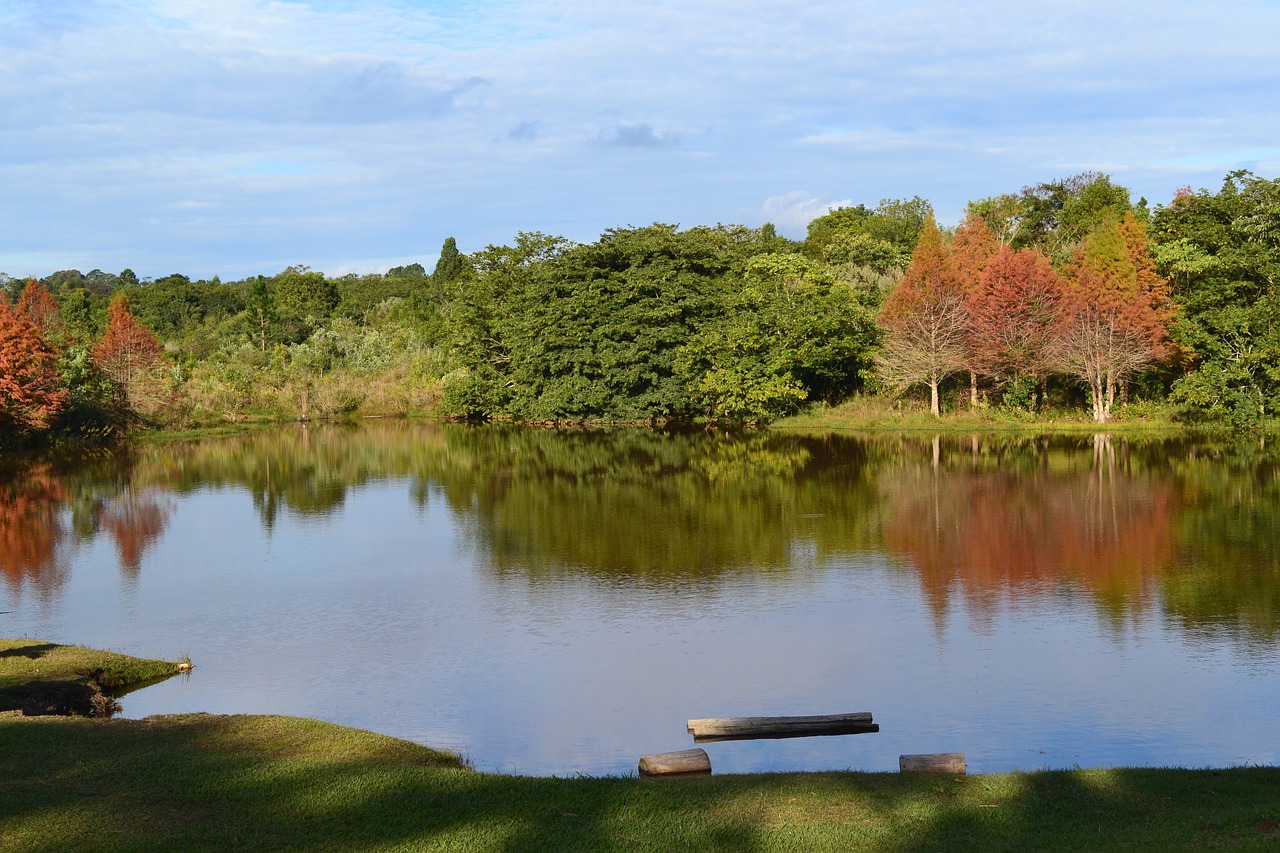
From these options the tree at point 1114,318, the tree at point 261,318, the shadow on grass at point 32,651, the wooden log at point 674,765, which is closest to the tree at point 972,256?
the tree at point 1114,318

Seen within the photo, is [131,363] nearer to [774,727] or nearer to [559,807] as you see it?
[774,727]

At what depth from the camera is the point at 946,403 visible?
48.2 m

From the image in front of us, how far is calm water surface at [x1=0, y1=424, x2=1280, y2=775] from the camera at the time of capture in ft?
39.1

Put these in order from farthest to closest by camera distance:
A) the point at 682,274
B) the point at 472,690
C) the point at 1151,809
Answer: the point at 682,274
the point at 472,690
the point at 1151,809

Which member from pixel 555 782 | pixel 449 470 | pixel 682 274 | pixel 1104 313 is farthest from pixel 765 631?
pixel 682 274

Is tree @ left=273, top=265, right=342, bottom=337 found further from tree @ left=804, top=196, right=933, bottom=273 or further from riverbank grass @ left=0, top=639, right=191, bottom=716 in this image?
riverbank grass @ left=0, top=639, right=191, bottom=716

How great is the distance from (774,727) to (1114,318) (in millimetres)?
35949

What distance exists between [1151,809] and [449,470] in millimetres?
30214

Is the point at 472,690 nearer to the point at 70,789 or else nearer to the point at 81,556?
the point at 70,789

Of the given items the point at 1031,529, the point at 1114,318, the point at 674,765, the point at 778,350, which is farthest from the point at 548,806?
the point at 778,350

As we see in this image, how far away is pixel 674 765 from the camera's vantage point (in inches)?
389

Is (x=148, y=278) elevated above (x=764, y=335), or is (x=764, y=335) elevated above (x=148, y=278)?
(x=148, y=278)

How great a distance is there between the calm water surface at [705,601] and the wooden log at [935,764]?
1.10 metres

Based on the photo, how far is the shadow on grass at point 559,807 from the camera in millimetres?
7609
